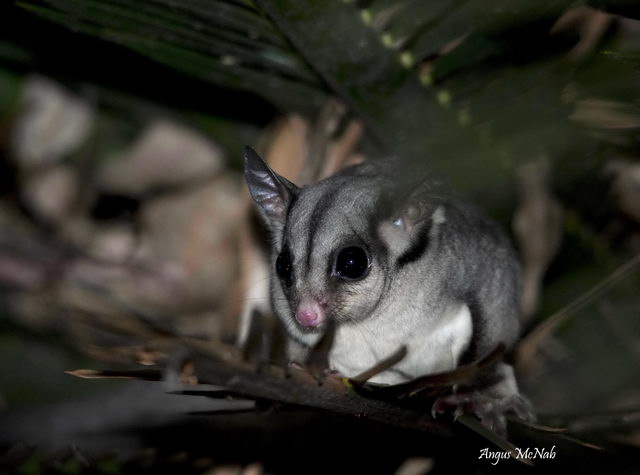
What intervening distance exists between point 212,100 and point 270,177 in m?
1.40

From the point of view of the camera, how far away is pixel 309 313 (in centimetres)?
283

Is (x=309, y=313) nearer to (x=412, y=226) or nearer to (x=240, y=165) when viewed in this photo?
(x=412, y=226)

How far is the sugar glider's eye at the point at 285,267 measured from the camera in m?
3.02

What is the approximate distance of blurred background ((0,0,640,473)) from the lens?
106 inches

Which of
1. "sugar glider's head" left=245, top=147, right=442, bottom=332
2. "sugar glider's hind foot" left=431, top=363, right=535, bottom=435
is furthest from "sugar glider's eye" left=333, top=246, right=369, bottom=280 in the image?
"sugar glider's hind foot" left=431, top=363, right=535, bottom=435

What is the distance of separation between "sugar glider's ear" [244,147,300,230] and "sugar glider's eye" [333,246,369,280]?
378mm

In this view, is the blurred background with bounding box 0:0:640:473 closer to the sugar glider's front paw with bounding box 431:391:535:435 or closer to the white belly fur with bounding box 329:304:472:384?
the sugar glider's front paw with bounding box 431:391:535:435

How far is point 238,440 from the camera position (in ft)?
10.7

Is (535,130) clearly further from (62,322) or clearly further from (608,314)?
(62,322)

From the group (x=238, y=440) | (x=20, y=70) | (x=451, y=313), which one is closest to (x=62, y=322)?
(x=20, y=70)

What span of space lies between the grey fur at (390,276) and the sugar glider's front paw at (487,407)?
0.63ft

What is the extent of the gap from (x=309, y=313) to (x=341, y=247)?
254mm

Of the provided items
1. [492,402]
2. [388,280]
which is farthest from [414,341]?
[492,402]

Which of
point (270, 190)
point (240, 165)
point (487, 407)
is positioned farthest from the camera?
point (240, 165)
